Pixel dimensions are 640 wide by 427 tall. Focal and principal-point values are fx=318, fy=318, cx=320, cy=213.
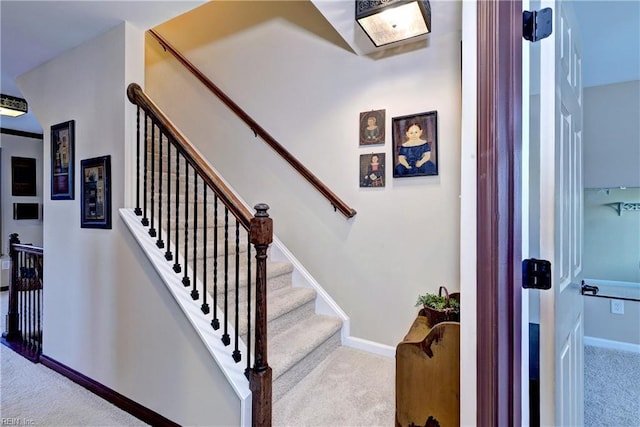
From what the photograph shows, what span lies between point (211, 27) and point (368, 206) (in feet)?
8.55

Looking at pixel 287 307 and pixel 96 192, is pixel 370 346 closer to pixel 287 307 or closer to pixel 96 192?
pixel 287 307

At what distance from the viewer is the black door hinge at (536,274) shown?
95 cm

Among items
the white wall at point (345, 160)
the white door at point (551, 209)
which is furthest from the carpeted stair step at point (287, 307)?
the white door at point (551, 209)

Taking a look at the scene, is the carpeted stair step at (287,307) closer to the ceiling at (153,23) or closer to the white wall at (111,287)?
the white wall at (111,287)

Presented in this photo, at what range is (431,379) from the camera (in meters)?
1.26

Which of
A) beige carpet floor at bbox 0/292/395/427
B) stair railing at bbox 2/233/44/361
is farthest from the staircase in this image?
stair railing at bbox 2/233/44/361

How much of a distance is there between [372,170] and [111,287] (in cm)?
196

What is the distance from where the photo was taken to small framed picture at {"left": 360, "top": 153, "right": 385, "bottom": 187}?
2430 mm

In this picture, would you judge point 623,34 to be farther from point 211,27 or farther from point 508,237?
point 211,27

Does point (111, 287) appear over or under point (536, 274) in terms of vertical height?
under

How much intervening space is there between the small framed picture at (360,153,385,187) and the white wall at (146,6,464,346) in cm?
5

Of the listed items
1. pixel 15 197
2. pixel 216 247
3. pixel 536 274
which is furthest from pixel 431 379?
pixel 15 197

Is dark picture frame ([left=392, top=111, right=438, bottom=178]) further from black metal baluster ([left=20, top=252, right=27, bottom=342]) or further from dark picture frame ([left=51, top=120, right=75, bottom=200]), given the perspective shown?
black metal baluster ([left=20, top=252, right=27, bottom=342])

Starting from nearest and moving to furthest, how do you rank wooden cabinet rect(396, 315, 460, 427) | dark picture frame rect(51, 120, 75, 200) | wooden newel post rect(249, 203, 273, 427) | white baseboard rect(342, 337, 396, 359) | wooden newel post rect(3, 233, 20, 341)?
wooden cabinet rect(396, 315, 460, 427) < wooden newel post rect(249, 203, 273, 427) < dark picture frame rect(51, 120, 75, 200) < white baseboard rect(342, 337, 396, 359) < wooden newel post rect(3, 233, 20, 341)
